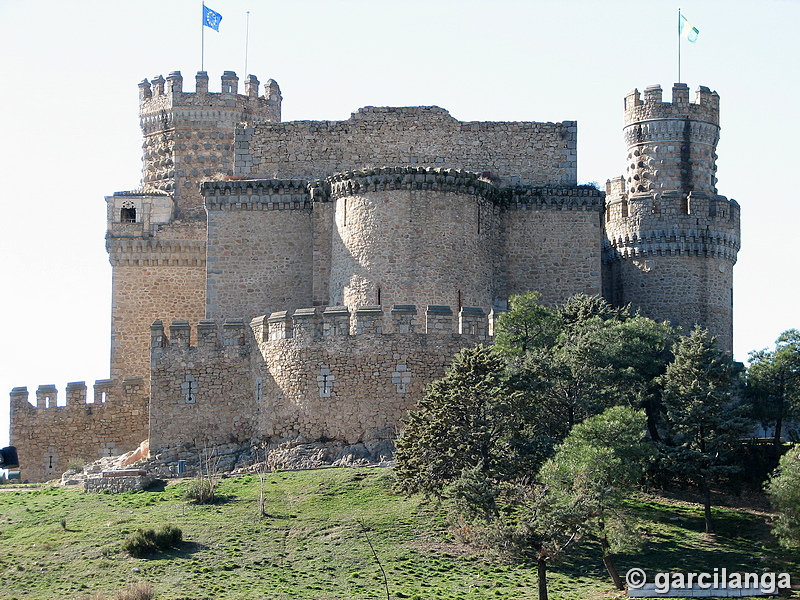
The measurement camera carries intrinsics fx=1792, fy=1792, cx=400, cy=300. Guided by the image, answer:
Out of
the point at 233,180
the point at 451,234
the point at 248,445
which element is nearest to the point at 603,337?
the point at 451,234

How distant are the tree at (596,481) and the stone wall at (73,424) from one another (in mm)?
16898

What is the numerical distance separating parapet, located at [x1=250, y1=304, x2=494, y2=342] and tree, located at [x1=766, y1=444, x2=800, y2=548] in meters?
10.2

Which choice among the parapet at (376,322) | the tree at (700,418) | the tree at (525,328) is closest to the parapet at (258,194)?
the parapet at (376,322)

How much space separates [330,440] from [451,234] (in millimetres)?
7395

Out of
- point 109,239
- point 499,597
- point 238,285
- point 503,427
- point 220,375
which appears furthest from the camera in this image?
point 109,239

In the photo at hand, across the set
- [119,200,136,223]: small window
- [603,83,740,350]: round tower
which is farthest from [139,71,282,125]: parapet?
[603,83,740,350]: round tower

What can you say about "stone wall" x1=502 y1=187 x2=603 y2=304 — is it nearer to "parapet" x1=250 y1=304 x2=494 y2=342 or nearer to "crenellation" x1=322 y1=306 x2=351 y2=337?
"parapet" x1=250 y1=304 x2=494 y2=342

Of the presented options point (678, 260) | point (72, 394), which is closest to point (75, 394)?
point (72, 394)

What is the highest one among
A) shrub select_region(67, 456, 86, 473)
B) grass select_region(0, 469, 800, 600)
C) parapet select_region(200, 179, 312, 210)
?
parapet select_region(200, 179, 312, 210)

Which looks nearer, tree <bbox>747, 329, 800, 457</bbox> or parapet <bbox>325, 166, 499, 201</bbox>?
tree <bbox>747, 329, 800, 457</bbox>

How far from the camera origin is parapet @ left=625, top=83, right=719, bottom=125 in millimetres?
57000

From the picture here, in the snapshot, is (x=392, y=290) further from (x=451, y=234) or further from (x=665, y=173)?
→ (x=665, y=173)

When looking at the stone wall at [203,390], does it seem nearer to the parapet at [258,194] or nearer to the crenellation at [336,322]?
the crenellation at [336,322]

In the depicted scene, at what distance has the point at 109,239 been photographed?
198 ft
